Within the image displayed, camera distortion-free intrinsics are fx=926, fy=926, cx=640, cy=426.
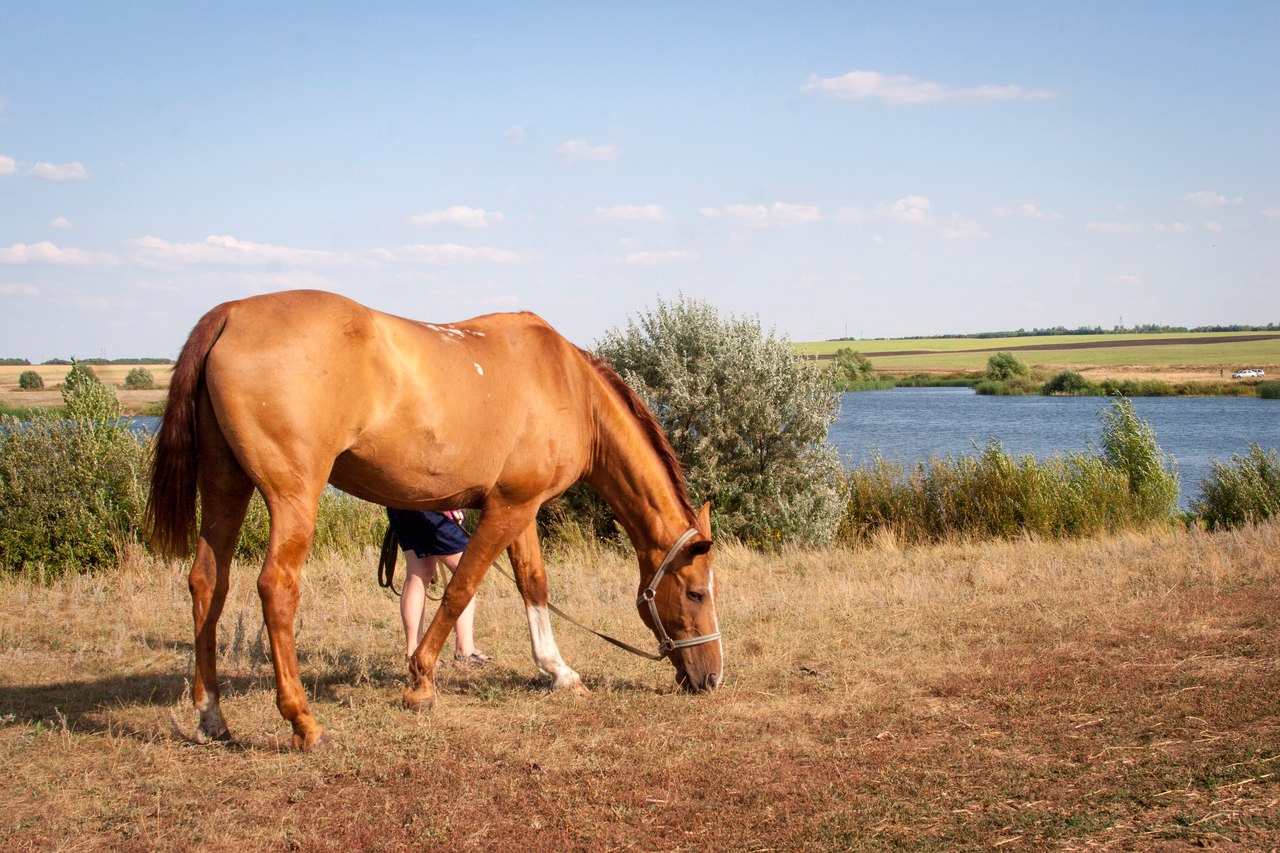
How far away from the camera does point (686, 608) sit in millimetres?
5434

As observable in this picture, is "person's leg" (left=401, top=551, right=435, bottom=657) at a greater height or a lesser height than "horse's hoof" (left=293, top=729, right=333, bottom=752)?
greater

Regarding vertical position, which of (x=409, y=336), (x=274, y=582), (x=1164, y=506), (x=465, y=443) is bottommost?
(x=1164, y=506)

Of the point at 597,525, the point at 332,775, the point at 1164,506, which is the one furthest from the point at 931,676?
the point at 1164,506

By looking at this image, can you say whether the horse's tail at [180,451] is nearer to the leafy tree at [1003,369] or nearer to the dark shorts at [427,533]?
the dark shorts at [427,533]

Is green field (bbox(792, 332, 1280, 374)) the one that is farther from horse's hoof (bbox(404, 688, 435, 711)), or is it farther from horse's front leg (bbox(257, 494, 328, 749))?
horse's front leg (bbox(257, 494, 328, 749))

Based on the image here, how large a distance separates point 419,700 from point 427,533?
1.08 m

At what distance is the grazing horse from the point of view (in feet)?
13.4

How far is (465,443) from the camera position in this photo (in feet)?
15.4

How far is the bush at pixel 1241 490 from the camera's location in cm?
1363

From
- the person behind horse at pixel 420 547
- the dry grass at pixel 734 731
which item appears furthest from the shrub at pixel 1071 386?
the person behind horse at pixel 420 547

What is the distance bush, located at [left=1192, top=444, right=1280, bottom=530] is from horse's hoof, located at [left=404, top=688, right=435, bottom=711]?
1270 centimetres

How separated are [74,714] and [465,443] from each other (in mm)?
2627

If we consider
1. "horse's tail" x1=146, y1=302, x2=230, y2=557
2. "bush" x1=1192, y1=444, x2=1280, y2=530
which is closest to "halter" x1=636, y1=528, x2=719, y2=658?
"horse's tail" x1=146, y1=302, x2=230, y2=557

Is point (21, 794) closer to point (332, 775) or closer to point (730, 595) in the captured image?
point (332, 775)
